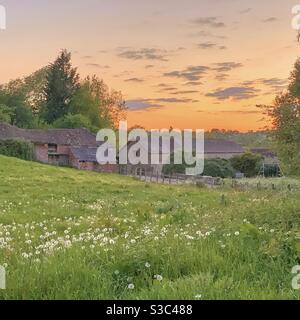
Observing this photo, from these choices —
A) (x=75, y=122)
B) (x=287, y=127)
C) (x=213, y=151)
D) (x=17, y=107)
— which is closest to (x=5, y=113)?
(x=17, y=107)

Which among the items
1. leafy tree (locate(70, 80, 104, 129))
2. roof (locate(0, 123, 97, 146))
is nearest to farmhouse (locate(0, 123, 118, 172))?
roof (locate(0, 123, 97, 146))

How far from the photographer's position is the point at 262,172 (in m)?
66.6

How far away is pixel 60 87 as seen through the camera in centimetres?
9806

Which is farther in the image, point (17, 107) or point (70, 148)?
point (17, 107)

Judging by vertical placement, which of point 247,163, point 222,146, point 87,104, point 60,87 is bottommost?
point 247,163

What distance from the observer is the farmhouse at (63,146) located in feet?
260

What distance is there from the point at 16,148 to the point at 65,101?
105 feet

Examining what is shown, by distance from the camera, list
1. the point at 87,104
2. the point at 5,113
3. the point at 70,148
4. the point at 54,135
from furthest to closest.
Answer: the point at 87,104, the point at 5,113, the point at 54,135, the point at 70,148

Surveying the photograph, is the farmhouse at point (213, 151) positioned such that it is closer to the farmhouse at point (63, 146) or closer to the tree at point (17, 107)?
the farmhouse at point (63, 146)

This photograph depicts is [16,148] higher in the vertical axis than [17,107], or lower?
lower

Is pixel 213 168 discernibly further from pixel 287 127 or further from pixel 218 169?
pixel 287 127

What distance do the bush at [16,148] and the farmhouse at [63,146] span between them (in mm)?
5874

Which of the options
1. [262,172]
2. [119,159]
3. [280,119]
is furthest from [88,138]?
[280,119]
